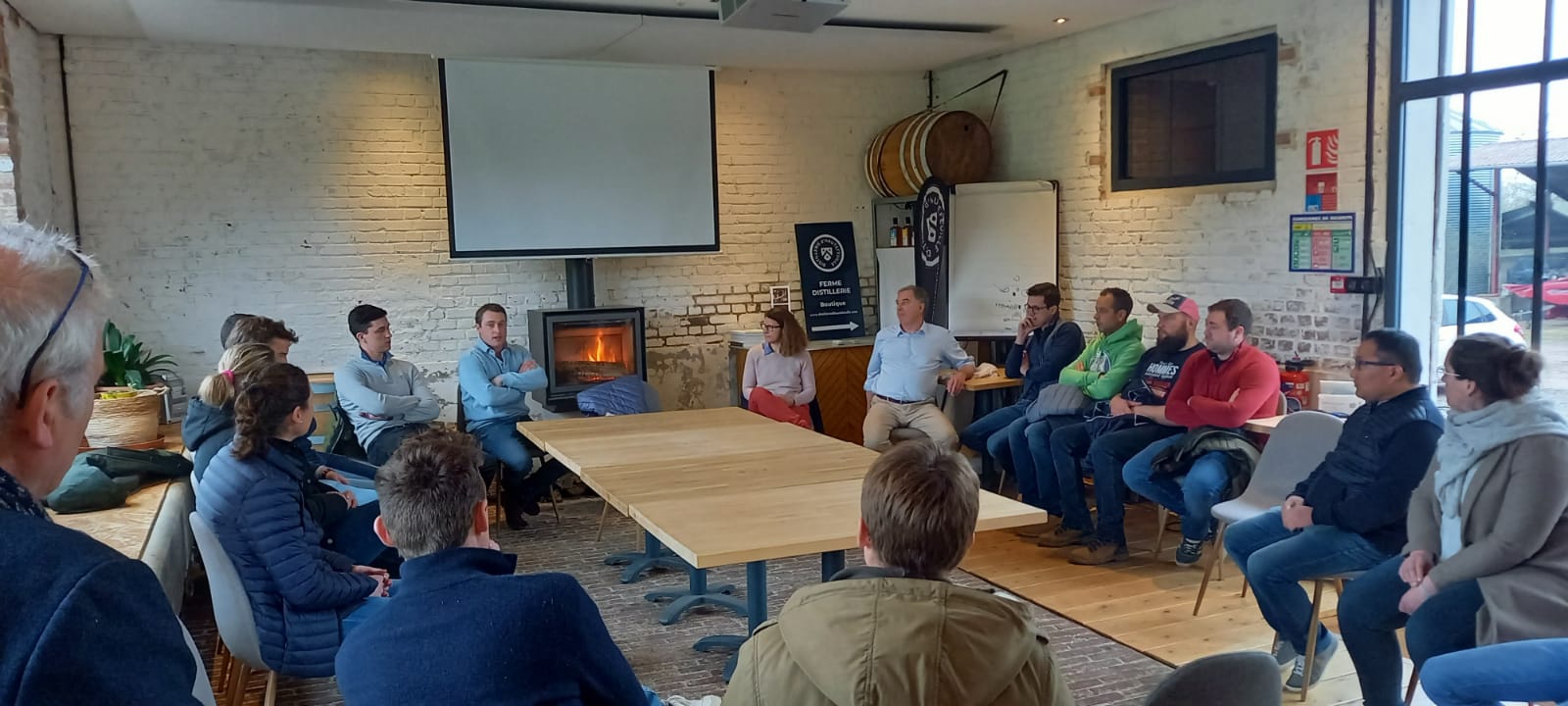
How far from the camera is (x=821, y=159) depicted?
8406 millimetres

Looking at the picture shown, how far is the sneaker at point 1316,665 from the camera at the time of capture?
148 inches

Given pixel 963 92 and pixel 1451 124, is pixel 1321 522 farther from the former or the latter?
pixel 963 92

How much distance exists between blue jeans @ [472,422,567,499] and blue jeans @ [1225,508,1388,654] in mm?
3729

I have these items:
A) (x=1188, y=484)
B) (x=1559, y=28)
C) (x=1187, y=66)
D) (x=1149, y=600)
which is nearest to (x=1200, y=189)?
(x=1187, y=66)

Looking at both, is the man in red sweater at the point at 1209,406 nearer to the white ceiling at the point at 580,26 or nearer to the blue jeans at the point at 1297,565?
the blue jeans at the point at 1297,565

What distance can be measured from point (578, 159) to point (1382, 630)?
18.0 ft

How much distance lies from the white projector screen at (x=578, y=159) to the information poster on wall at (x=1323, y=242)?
366cm

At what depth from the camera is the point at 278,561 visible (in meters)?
3.00

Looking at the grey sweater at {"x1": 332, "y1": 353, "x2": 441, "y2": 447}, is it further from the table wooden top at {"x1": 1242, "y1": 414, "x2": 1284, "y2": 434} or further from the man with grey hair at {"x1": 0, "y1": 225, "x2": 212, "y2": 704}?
the man with grey hair at {"x1": 0, "y1": 225, "x2": 212, "y2": 704}

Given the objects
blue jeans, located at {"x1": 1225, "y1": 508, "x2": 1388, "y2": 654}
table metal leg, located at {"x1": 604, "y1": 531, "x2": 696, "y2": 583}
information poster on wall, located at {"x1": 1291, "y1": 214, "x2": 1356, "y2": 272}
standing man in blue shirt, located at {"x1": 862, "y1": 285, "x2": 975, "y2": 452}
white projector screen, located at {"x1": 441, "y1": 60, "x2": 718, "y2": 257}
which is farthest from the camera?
white projector screen, located at {"x1": 441, "y1": 60, "x2": 718, "y2": 257}

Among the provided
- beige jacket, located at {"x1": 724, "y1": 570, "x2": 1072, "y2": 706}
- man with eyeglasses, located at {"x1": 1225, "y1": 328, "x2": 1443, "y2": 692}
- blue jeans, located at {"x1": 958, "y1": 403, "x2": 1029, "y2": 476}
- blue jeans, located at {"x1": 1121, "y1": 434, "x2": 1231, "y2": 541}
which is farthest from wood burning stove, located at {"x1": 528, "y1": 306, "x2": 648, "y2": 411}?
beige jacket, located at {"x1": 724, "y1": 570, "x2": 1072, "y2": 706}

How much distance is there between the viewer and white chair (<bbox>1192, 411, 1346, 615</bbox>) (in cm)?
432

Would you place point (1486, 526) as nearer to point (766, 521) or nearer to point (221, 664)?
point (766, 521)

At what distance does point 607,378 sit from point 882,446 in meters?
2.00
